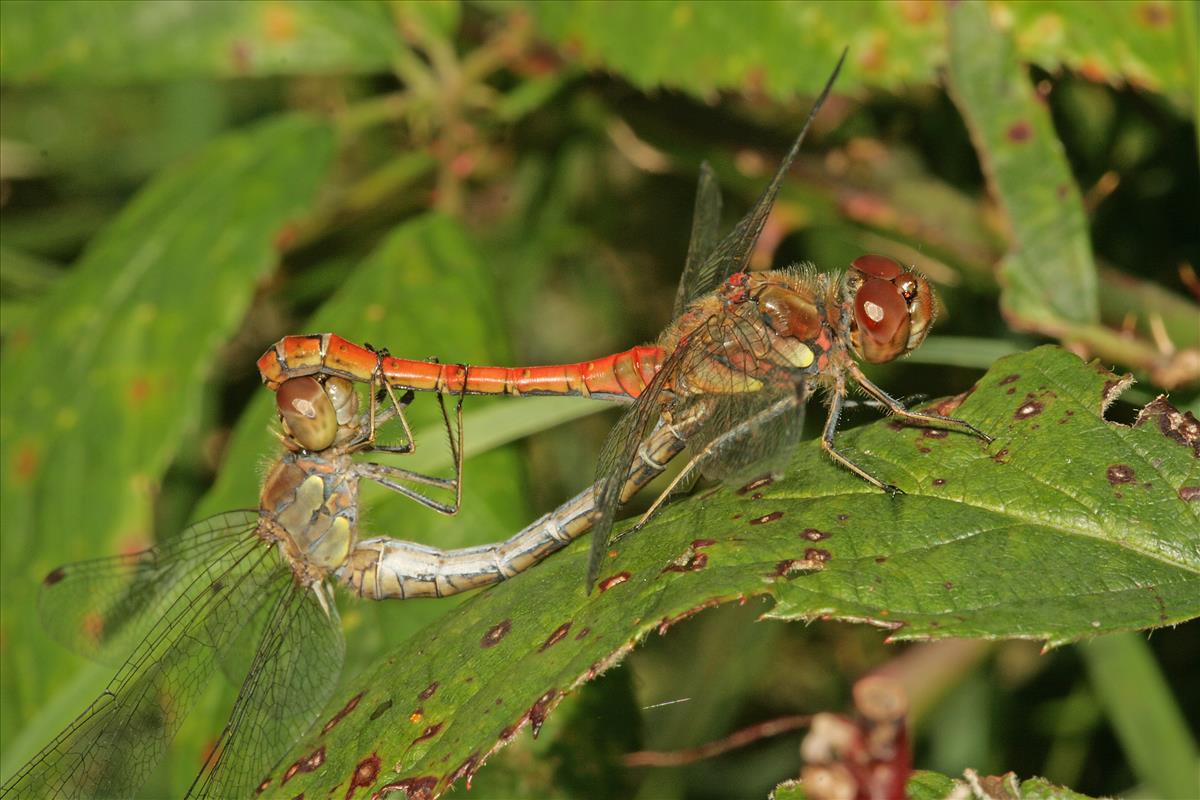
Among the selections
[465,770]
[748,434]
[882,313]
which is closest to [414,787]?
[465,770]

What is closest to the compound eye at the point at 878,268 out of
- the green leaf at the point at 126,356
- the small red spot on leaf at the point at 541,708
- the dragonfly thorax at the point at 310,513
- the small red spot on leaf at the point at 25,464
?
the small red spot on leaf at the point at 541,708

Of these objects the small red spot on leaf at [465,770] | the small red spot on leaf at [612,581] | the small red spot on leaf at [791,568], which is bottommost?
the small red spot on leaf at [465,770]

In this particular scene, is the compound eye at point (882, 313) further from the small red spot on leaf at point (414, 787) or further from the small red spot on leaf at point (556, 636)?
the small red spot on leaf at point (414, 787)

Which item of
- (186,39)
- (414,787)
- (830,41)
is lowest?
(414,787)

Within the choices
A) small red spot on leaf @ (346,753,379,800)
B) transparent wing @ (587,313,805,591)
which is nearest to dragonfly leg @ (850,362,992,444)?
transparent wing @ (587,313,805,591)

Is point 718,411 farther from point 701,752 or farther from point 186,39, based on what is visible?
point 186,39

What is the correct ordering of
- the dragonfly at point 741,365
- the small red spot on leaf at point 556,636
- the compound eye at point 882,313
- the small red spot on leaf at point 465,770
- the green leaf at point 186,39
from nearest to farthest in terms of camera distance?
the small red spot on leaf at point 465,770
the small red spot on leaf at point 556,636
the dragonfly at point 741,365
the compound eye at point 882,313
the green leaf at point 186,39

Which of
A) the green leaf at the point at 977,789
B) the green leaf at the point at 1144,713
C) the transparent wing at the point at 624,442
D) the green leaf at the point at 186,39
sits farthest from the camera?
the green leaf at the point at 186,39
